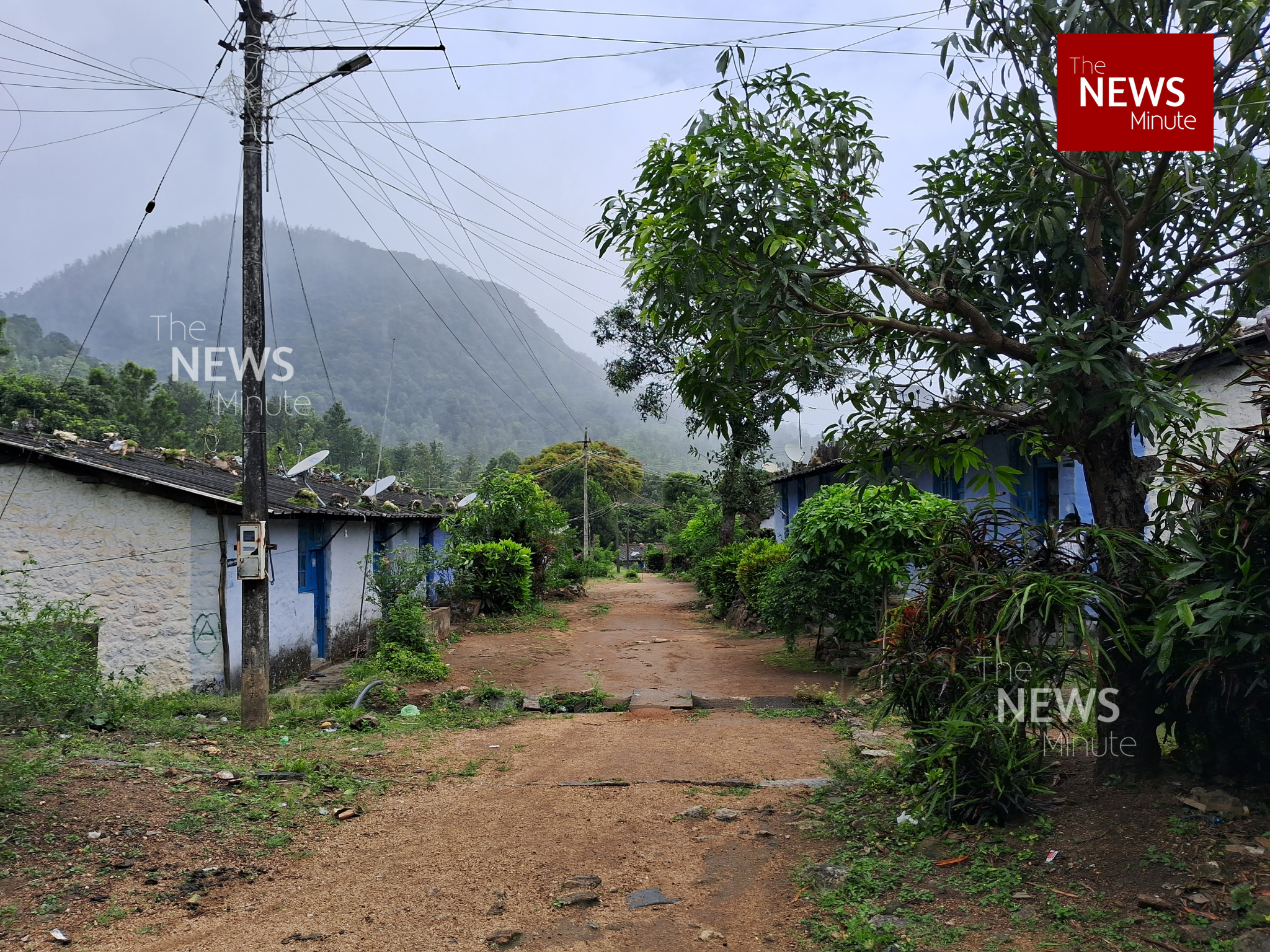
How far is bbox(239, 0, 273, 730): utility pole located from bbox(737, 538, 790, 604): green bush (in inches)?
367

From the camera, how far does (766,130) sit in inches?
211

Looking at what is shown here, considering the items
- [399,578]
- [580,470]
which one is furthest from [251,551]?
[580,470]

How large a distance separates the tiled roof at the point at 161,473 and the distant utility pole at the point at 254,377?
67.6 inches

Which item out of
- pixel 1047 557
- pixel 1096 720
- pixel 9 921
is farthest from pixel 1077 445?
pixel 9 921

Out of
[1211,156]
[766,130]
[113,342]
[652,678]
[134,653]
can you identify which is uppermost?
[113,342]

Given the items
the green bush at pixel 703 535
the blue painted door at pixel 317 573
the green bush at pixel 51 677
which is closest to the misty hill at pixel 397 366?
the green bush at pixel 703 535

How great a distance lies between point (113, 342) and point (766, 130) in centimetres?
19665

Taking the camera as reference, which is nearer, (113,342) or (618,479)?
(618,479)

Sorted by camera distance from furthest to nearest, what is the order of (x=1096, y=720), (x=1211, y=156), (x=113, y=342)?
(x=113, y=342), (x=1096, y=720), (x=1211, y=156)

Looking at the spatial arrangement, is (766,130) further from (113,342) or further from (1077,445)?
(113,342)

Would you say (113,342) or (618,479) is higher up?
(113,342)

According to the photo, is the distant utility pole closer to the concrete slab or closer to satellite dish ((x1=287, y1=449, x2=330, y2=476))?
the concrete slab

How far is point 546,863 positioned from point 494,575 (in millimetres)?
14909

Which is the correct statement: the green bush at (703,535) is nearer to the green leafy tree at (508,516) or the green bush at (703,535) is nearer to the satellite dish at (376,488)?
the green leafy tree at (508,516)
